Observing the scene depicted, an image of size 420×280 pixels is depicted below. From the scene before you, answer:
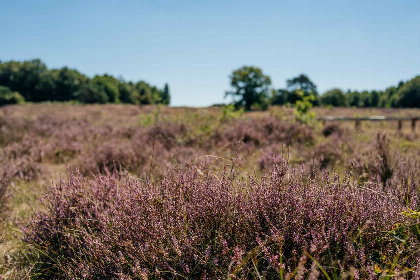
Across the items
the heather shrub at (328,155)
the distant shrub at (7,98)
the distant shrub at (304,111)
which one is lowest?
the heather shrub at (328,155)

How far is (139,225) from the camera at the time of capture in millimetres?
1647

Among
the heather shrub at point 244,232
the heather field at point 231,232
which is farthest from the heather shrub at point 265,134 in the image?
the heather shrub at point 244,232

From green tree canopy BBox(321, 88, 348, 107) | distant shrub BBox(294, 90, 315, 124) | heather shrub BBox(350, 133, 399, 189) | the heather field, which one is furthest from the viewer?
green tree canopy BBox(321, 88, 348, 107)

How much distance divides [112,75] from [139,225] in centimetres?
11701

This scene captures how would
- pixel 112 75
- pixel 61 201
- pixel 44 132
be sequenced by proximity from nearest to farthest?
pixel 61 201 → pixel 44 132 → pixel 112 75

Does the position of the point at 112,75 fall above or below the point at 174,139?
above

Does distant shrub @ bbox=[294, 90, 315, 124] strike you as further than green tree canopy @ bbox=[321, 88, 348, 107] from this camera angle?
No

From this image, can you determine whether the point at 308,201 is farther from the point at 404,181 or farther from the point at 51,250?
the point at 51,250

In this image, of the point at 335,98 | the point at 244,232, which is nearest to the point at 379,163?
the point at 244,232

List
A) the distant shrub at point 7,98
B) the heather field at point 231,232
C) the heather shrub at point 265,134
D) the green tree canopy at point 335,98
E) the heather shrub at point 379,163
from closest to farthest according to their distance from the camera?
the heather field at point 231,232 < the heather shrub at point 379,163 < the heather shrub at point 265,134 < the distant shrub at point 7,98 < the green tree canopy at point 335,98

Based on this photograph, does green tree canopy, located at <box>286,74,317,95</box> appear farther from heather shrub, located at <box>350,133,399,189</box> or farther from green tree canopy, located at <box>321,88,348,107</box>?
heather shrub, located at <box>350,133,399,189</box>

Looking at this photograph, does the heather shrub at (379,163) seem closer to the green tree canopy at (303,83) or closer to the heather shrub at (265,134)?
the heather shrub at (265,134)

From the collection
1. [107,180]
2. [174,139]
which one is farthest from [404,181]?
[174,139]

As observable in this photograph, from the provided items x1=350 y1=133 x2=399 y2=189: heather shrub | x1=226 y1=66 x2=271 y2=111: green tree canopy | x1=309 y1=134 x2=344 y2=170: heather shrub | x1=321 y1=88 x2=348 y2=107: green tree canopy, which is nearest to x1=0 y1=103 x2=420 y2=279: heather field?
x1=350 y1=133 x2=399 y2=189: heather shrub
